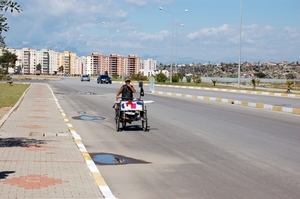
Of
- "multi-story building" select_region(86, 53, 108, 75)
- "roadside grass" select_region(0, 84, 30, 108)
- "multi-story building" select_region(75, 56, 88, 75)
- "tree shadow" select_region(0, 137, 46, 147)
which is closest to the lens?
"tree shadow" select_region(0, 137, 46, 147)

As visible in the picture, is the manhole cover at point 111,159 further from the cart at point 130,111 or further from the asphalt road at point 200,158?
the cart at point 130,111

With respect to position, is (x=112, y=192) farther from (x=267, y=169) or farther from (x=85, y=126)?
(x=85, y=126)

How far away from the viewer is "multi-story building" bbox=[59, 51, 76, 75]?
6757 inches

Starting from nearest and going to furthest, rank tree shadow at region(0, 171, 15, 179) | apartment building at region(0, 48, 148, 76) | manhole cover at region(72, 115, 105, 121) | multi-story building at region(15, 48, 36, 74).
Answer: tree shadow at region(0, 171, 15, 179)
manhole cover at region(72, 115, 105, 121)
apartment building at region(0, 48, 148, 76)
multi-story building at region(15, 48, 36, 74)

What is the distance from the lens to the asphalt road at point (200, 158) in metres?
7.48

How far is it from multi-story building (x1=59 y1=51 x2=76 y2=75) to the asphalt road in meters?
156

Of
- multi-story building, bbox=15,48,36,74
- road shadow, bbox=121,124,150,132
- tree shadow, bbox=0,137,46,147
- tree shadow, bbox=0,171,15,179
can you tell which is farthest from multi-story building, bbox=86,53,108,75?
tree shadow, bbox=0,171,15,179

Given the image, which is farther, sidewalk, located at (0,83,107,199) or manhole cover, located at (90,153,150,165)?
manhole cover, located at (90,153,150,165)

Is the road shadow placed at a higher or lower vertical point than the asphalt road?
lower

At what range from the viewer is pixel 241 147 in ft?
39.3

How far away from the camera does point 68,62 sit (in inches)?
6841

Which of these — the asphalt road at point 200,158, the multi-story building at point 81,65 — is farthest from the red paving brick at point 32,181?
the multi-story building at point 81,65

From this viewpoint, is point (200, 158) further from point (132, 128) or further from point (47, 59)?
point (47, 59)

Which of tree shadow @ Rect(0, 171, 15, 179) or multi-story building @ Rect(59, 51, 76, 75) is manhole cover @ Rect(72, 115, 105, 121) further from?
multi-story building @ Rect(59, 51, 76, 75)
